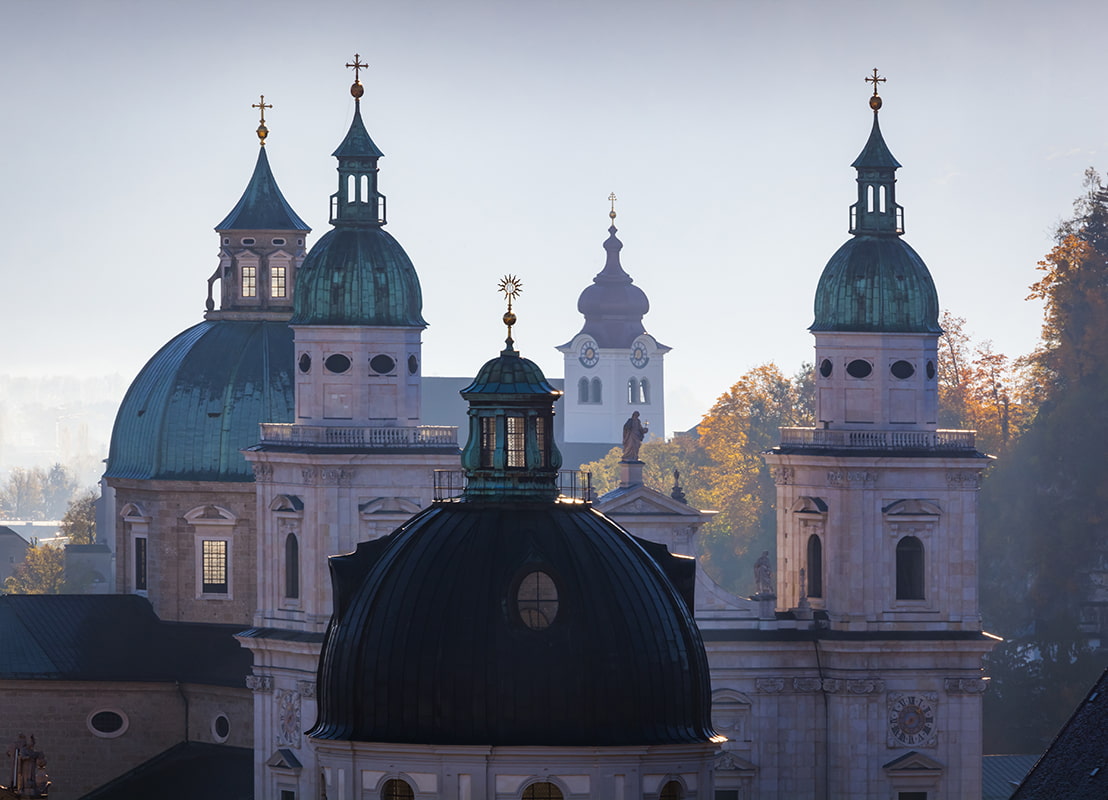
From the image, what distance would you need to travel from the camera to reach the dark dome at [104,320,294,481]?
123 m

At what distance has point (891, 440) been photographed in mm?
114375

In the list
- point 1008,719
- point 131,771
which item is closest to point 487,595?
point 131,771

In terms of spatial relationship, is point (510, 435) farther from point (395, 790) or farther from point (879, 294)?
point (879, 294)

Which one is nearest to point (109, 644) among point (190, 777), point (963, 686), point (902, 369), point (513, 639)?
point (190, 777)

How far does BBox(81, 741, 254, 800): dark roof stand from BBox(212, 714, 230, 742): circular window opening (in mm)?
355

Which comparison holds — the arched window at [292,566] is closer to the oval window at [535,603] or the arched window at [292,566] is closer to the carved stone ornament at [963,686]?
the carved stone ornament at [963,686]

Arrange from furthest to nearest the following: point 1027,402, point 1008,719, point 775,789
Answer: point 1027,402, point 1008,719, point 775,789

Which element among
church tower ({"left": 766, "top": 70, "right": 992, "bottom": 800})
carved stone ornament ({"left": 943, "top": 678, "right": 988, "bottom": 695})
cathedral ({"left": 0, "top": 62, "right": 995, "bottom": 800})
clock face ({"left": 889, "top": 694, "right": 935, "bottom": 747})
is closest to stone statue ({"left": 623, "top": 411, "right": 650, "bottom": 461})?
cathedral ({"left": 0, "top": 62, "right": 995, "bottom": 800})

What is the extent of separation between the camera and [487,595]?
249 ft

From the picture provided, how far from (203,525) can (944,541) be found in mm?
24122

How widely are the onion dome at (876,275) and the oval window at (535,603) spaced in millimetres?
40175

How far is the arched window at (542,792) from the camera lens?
74225mm

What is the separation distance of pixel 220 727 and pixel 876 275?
24.8 meters

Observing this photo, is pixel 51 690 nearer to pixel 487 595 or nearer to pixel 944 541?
pixel 944 541
